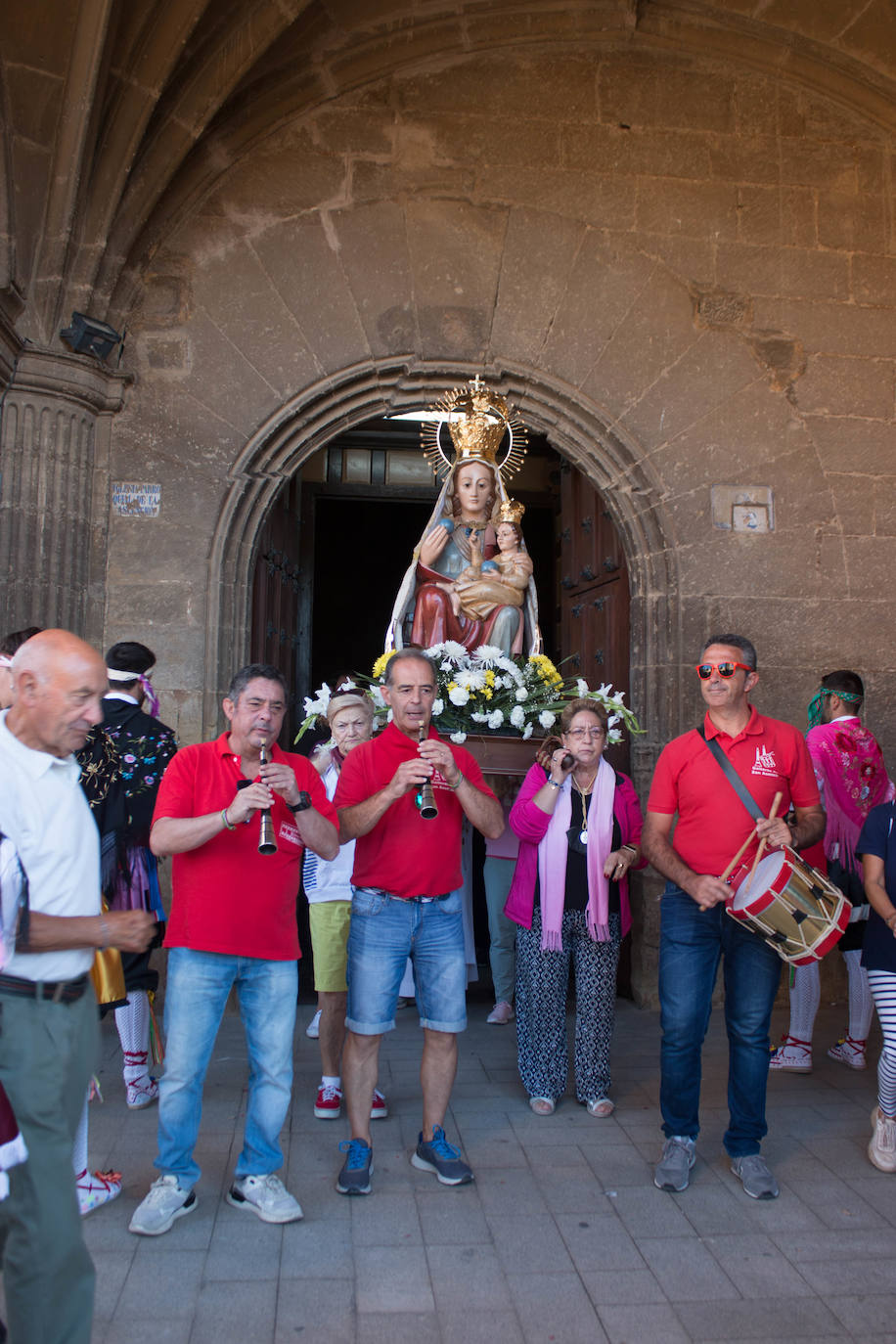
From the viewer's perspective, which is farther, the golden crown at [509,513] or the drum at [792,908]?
the golden crown at [509,513]

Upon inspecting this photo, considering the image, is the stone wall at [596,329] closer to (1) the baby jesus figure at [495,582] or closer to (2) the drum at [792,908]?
(1) the baby jesus figure at [495,582]

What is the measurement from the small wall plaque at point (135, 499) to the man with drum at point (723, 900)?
365 centimetres

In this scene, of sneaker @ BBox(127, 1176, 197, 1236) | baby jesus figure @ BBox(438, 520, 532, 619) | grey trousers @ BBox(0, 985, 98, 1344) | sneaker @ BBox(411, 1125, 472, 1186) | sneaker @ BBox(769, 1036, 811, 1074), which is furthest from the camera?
baby jesus figure @ BBox(438, 520, 532, 619)

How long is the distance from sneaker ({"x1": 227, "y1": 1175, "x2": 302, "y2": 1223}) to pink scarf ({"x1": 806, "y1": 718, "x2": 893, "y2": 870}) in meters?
3.00

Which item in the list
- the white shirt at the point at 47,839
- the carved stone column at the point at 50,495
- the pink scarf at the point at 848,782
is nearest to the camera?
the white shirt at the point at 47,839

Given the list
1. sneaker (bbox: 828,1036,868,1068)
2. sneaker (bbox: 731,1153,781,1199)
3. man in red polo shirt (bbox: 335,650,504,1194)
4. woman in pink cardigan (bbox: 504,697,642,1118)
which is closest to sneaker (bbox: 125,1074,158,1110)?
man in red polo shirt (bbox: 335,650,504,1194)

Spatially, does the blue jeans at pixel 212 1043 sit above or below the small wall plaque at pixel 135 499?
below

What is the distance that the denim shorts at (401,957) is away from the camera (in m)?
3.50

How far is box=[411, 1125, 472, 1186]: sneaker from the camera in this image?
3543 millimetres

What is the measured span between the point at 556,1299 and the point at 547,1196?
2.14 feet


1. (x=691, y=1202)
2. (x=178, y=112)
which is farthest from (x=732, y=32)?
(x=691, y=1202)

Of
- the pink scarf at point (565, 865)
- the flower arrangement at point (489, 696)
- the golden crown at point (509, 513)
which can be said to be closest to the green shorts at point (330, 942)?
the pink scarf at point (565, 865)

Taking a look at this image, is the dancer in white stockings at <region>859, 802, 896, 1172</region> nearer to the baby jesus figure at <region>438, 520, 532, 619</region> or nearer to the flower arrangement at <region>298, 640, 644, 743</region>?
the flower arrangement at <region>298, 640, 644, 743</region>

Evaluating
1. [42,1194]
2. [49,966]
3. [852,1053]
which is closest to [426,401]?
[852,1053]
